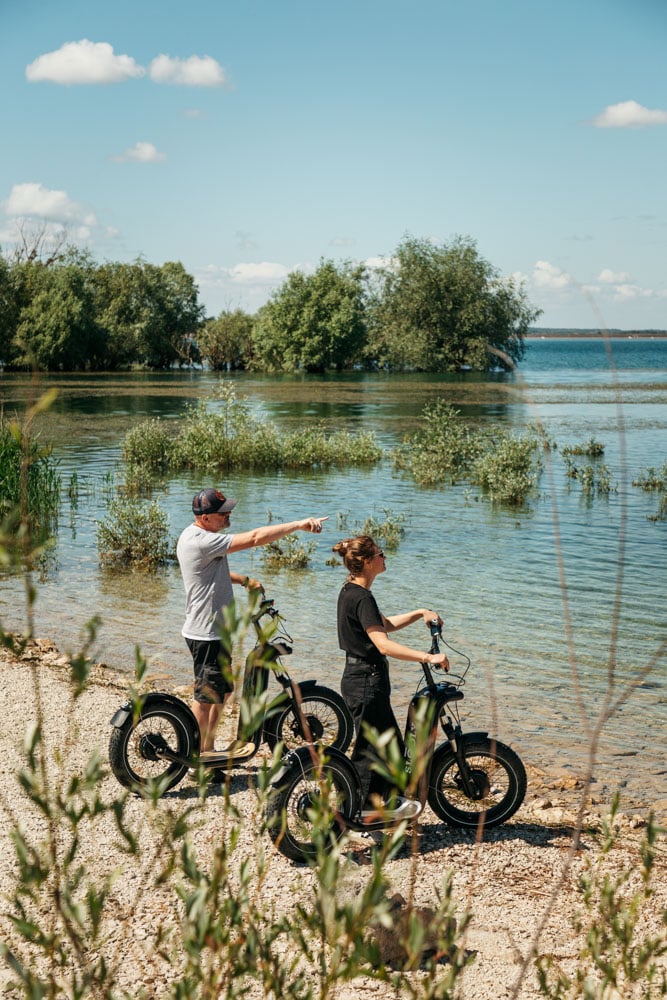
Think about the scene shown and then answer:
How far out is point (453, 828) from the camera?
6406 mm

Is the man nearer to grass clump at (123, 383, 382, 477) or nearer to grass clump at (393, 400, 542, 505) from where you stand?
grass clump at (393, 400, 542, 505)

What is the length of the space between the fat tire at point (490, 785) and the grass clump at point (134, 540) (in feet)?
33.6

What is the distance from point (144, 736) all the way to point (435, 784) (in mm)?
1950

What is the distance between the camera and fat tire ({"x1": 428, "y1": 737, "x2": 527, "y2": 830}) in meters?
6.17

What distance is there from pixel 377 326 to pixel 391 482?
66825mm

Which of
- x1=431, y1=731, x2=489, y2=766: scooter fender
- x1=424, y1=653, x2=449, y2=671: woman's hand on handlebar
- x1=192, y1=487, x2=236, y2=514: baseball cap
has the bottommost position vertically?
x1=431, y1=731, x2=489, y2=766: scooter fender

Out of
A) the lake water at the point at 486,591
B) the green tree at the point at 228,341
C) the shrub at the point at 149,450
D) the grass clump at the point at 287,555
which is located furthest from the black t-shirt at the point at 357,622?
the green tree at the point at 228,341

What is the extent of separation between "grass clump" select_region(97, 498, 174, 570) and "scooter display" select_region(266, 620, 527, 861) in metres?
10.2

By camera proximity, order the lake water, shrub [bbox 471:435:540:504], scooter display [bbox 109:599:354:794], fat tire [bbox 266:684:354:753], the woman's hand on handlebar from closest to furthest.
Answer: the woman's hand on handlebar < scooter display [bbox 109:599:354:794] < fat tire [bbox 266:684:354:753] < the lake water < shrub [bbox 471:435:540:504]

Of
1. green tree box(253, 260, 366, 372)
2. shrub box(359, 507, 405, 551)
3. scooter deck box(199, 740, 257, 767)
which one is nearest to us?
scooter deck box(199, 740, 257, 767)

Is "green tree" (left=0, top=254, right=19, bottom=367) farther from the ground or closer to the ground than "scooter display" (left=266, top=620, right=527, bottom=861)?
farther from the ground

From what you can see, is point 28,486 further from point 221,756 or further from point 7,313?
point 7,313

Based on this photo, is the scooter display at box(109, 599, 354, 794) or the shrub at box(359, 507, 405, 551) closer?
the scooter display at box(109, 599, 354, 794)

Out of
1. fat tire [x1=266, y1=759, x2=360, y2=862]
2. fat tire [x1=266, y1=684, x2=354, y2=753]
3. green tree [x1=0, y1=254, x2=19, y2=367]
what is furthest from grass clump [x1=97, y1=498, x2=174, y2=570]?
green tree [x1=0, y1=254, x2=19, y2=367]
